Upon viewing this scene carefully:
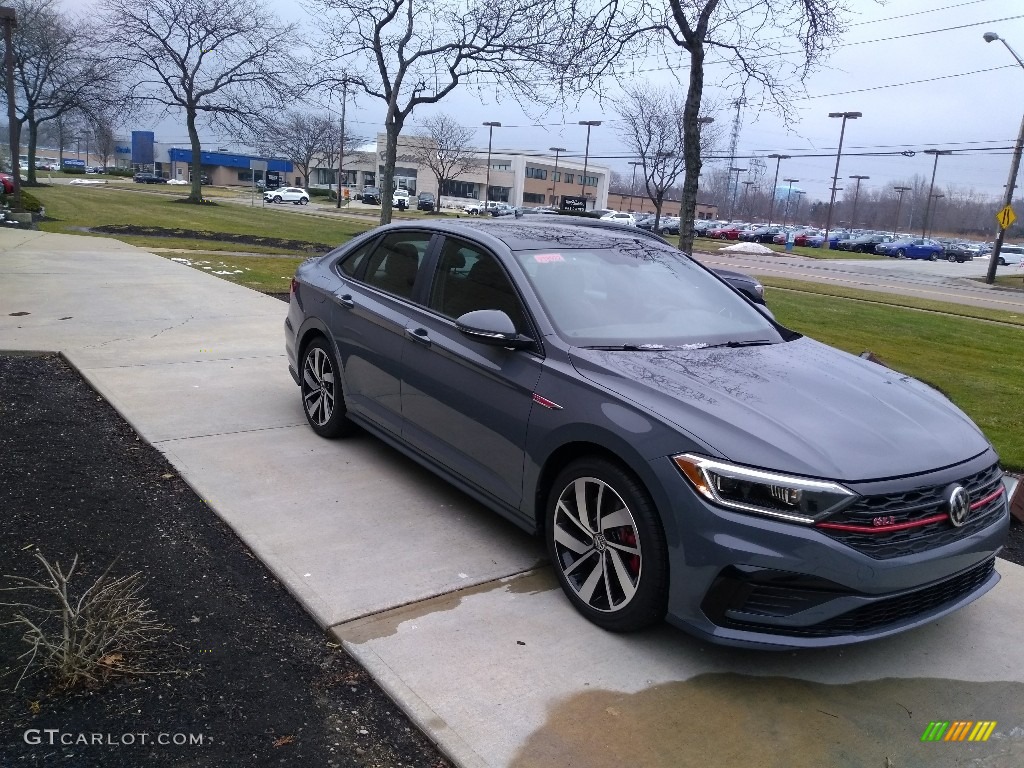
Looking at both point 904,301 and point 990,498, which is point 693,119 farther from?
point 904,301

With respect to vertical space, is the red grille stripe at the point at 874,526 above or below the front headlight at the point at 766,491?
below

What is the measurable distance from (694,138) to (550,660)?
9.23 metres

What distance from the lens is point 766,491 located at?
2963mm

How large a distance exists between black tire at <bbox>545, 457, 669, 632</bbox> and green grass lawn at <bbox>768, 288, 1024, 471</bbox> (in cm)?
383

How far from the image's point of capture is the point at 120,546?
154 inches

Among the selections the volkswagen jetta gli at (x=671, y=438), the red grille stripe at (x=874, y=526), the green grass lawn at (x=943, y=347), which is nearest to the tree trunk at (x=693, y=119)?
the green grass lawn at (x=943, y=347)

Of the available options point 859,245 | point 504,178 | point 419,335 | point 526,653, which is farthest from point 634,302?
point 504,178

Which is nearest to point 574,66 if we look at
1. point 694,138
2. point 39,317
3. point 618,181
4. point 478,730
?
point 694,138

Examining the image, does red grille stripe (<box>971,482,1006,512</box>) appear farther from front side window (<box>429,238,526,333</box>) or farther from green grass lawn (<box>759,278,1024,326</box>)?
green grass lawn (<box>759,278,1024,326</box>)

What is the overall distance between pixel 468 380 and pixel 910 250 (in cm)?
6379

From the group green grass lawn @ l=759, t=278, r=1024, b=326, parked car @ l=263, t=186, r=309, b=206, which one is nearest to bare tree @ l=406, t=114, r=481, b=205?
parked car @ l=263, t=186, r=309, b=206

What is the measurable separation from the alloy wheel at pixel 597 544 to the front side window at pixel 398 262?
1.88 metres

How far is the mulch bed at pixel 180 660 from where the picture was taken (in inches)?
104

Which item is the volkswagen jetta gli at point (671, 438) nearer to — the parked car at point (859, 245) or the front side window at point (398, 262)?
the front side window at point (398, 262)
